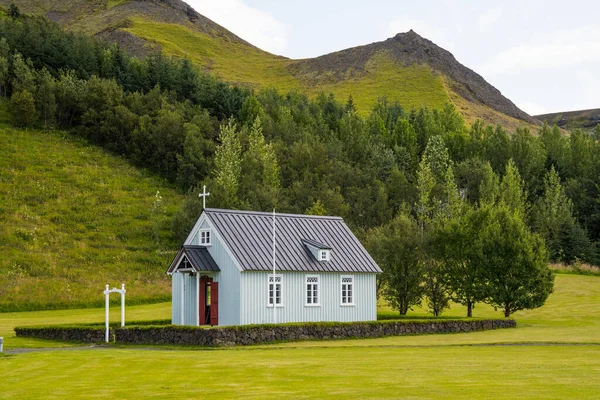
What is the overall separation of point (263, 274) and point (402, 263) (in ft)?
44.8

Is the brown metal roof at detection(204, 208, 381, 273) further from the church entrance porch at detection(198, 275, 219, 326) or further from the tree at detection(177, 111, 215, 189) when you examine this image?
the tree at detection(177, 111, 215, 189)

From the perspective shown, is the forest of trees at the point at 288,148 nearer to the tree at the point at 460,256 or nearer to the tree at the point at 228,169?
the tree at the point at 228,169

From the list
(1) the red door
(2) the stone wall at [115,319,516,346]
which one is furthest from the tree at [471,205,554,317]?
(1) the red door

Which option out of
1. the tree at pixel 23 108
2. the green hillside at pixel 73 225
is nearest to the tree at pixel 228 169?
the green hillside at pixel 73 225

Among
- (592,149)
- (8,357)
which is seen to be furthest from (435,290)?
(592,149)

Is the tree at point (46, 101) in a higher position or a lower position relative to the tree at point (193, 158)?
higher

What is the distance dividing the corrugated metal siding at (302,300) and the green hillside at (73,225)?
23924 mm

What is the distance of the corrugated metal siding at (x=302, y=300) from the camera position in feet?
125

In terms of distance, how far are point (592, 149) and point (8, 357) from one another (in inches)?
4243

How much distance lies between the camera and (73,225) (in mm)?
81812

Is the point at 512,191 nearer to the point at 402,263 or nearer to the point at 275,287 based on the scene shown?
the point at 402,263

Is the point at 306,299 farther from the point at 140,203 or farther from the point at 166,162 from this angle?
the point at 166,162

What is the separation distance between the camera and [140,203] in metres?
92.2

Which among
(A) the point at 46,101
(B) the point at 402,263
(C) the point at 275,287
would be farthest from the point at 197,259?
(A) the point at 46,101
